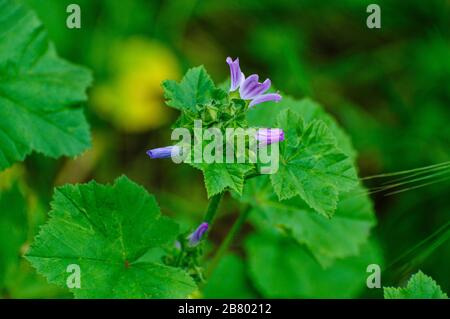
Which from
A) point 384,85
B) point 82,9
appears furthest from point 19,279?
point 384,85

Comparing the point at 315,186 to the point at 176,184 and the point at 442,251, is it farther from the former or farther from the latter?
the point at 176,184

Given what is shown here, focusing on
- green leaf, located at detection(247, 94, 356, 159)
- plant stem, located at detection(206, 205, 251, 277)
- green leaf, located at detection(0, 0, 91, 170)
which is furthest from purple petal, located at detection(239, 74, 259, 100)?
green leaf, located at detection(0, 0, 91, 170)

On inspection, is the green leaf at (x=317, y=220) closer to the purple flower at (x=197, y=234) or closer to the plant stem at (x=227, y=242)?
the plant stem at (x=227, y=242)

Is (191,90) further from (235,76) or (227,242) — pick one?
(227,242)

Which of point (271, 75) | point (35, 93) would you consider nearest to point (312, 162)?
point (35, 93)

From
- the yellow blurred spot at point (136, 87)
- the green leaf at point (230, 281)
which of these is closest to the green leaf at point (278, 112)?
the green leaf at point (230, 281)
